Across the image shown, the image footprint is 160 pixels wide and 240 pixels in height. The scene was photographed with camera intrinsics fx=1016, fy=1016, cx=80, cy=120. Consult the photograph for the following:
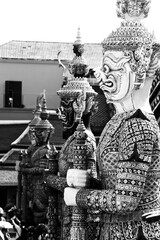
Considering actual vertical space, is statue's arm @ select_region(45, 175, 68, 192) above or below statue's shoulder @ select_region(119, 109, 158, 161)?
below

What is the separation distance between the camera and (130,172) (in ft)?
20.3

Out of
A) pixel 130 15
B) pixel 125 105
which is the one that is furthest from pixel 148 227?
pixel 130 15

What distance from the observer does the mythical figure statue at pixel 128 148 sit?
619 centimetres

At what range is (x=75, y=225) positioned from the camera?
22.2 ft

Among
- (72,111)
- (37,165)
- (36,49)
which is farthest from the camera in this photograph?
(36,49)

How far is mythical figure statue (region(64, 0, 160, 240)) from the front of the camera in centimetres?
619

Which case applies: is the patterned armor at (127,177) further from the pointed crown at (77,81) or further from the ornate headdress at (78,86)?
the pointed crown at (77,81)

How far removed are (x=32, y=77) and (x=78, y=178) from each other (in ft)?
80.3

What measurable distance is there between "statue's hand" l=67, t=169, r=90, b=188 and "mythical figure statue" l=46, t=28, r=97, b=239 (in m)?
0.82

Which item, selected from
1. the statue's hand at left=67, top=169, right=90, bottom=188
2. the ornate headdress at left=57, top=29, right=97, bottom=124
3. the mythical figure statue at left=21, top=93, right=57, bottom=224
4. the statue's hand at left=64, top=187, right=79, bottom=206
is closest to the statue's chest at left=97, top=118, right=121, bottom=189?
the statue's hand at left=67, top=169, right=90, bottom=188

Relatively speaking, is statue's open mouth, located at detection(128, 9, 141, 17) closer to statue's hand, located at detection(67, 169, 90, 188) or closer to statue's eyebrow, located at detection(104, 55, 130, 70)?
statue's eyebrow, located at detection(104, 55, 130, 70)

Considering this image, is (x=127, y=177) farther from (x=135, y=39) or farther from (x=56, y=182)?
(x=56, y=182)

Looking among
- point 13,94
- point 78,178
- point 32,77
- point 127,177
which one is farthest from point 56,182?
point 32,77

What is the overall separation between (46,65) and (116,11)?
928 inches
